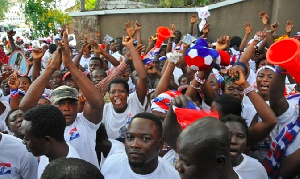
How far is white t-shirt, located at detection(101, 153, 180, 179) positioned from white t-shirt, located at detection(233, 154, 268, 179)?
18.2 inches

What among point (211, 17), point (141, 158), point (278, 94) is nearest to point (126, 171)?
point (141, 158)

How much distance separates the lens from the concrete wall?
8391mm

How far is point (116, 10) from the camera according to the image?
1329 centimetres

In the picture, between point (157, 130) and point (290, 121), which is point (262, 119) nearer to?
point (290, 121)

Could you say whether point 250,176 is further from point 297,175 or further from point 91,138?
point 91,138

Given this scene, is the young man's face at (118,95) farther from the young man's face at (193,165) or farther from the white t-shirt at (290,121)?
the young man's face at (193,165)

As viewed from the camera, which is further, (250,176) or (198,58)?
(198,58)

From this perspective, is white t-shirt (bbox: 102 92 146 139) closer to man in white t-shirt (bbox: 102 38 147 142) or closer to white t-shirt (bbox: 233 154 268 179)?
man in white t-shirt (bbox: 102 38 147 142)

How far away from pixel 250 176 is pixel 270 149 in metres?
0.68

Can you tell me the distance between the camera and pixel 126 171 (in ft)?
8.10

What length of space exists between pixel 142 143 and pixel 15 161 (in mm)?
1146

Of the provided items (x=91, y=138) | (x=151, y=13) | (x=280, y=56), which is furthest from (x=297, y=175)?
(x=151, y=13)

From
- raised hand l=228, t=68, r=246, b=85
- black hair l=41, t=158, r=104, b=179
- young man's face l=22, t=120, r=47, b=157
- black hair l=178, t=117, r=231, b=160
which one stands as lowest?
young man's face l=22, t=120, r=47, b=157

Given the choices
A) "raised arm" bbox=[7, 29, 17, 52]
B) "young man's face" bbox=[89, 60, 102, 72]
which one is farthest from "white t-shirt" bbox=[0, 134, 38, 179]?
"raised arm" bbox=[7, 29, 17, 52]
